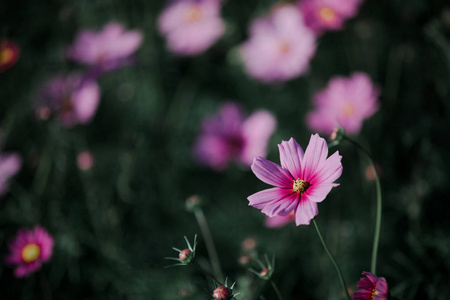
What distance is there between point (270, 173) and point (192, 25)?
2.93ft

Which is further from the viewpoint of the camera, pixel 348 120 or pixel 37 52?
pixel 37 52

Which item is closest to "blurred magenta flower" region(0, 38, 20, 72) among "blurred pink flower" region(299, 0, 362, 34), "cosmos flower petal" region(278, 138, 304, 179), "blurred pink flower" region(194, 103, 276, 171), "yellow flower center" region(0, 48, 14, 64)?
"yellow flower center" region(0, 48, 14, 64)

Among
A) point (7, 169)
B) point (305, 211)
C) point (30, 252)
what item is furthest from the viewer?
point (7, 169)

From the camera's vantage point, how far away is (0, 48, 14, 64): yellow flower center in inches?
41.0

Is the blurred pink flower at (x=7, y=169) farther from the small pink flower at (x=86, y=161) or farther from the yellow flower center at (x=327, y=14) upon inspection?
the yellow flower center at (x=327, y=14)

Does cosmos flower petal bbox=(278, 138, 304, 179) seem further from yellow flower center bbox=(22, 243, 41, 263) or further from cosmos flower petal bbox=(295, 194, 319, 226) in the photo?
yellow flower center bbox=(22, 243, 41, 263)

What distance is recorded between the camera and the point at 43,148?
1187mm

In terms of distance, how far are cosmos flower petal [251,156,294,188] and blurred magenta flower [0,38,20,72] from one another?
0.87m

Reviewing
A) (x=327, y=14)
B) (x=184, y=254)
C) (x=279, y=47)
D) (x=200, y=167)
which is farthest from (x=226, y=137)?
(x=184, y=254)

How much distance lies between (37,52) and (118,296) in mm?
879

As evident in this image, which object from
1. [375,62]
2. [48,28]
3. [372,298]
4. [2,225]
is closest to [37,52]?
[48,28]

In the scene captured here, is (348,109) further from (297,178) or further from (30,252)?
(30,252)

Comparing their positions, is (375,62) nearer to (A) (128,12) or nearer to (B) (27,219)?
(A) (128,12)

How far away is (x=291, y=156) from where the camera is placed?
0.46m
